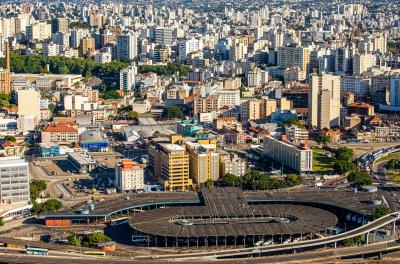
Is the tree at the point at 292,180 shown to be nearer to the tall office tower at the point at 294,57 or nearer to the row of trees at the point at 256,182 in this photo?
the row of trees at the point at 256,182

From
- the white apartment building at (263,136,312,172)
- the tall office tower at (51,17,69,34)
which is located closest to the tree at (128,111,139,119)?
the white apartment building at (263,136,312,172)

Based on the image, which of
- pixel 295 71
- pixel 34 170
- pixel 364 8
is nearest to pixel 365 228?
pixel 34 170

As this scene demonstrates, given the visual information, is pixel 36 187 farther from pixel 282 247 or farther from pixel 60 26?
pixel 60 26

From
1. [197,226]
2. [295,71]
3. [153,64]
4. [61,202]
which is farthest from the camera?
[153,64]

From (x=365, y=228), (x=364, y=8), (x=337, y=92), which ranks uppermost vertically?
(x=364, y=8)

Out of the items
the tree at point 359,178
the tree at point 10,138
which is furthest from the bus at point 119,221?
the tree at point 10,138

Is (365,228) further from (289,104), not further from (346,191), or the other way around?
(289,104)

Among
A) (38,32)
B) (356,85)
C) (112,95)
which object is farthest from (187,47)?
(356,85)

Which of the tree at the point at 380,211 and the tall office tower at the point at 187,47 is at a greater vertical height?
the tall office tower at the point at 187,47
